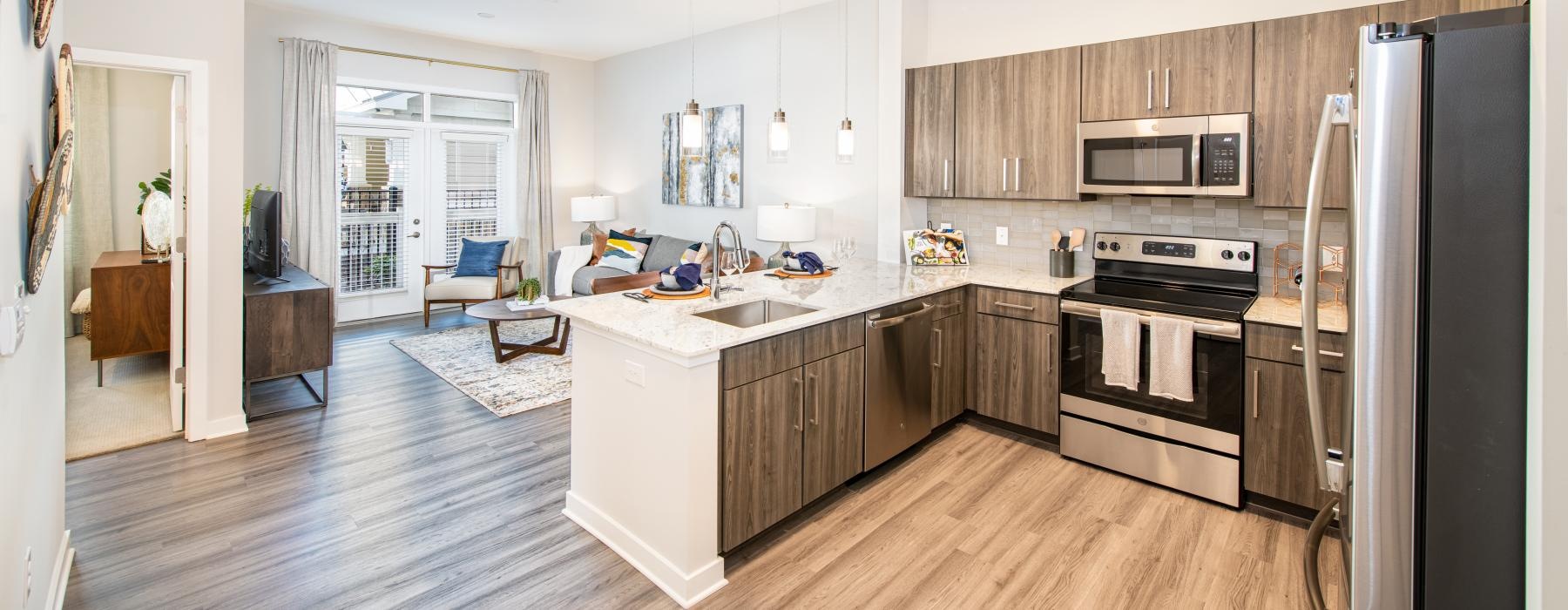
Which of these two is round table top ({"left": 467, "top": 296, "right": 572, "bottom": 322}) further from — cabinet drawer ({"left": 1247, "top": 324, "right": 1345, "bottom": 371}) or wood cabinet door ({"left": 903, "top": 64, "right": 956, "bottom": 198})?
cabinet drawer ({"left": 1247, "top": 324, "right": 1345, "bottom": 371})

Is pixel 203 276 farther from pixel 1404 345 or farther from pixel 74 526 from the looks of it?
pixel 1404 345

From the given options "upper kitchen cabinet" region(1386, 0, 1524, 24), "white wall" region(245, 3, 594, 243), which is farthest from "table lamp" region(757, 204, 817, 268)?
"white wall" region(245, 3, 594, 243)

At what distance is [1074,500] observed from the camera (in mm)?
3180

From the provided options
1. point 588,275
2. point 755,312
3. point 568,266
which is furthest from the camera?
point 568,266

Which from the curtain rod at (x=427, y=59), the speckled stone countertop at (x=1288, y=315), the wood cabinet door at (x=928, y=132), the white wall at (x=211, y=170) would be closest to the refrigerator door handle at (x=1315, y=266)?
the speckled stone countertop at (x=1288, y=315)

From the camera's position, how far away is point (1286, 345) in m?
2.92

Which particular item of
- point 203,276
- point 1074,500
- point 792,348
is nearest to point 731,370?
point 792,348

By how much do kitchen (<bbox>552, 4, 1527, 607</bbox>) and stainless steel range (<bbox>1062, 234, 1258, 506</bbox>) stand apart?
0.04 ft

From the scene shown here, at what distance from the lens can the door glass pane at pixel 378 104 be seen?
6.64 metres

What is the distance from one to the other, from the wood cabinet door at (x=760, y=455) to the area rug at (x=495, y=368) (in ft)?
6.50

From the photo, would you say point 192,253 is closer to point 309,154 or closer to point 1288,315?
point 309,154

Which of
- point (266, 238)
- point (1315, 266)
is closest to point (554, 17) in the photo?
point (266, 238)

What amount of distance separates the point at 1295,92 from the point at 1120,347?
1248 millimetres

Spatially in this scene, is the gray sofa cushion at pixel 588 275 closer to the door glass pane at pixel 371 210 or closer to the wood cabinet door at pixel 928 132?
the door glass pane at pixel 371 210
